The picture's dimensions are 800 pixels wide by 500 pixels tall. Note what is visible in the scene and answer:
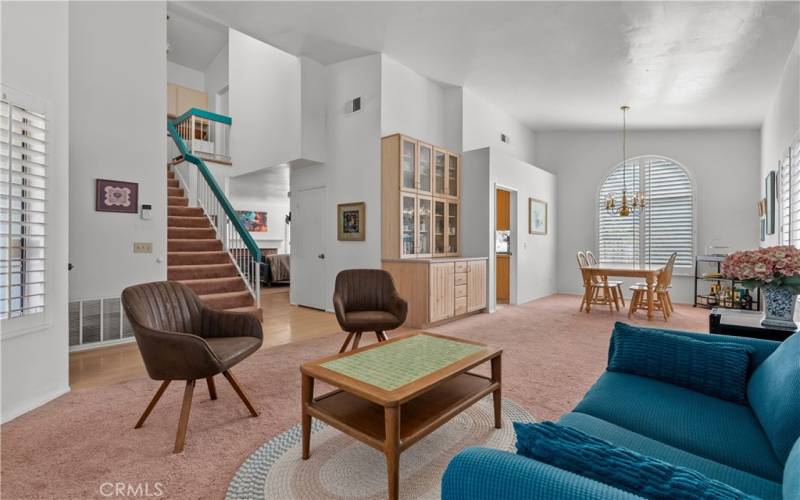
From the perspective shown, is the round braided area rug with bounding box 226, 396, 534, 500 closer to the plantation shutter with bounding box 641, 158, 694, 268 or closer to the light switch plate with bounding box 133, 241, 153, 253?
the light switch plate with bounding box 133, 241, 153, 253

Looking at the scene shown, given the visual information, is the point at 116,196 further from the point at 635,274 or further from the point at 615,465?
the point at 635,274

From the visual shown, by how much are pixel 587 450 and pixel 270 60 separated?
23.3 ft

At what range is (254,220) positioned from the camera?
33.4 feet

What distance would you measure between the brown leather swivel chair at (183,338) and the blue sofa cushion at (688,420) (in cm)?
185

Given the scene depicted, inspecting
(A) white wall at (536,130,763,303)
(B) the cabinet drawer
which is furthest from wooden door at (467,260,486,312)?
(A) white wall at (536,130,763,303)

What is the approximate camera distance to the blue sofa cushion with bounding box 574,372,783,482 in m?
1.24

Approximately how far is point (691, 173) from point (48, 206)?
875 centimetres

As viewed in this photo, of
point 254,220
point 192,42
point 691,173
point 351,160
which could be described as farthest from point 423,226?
point 192,42

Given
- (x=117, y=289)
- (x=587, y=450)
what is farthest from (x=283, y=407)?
(x=117, y=289)

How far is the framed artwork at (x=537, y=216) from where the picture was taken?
7.05m

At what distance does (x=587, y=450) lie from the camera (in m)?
0.76

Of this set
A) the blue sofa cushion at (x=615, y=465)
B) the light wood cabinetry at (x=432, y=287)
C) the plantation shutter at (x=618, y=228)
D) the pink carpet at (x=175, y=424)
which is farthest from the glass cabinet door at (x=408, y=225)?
the plantation shutter at (x=618, y=228)

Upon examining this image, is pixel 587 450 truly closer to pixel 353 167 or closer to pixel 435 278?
pixel 435 278

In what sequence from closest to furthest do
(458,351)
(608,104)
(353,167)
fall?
1. (458,351)
2. (353,167)
3. (608,104)
